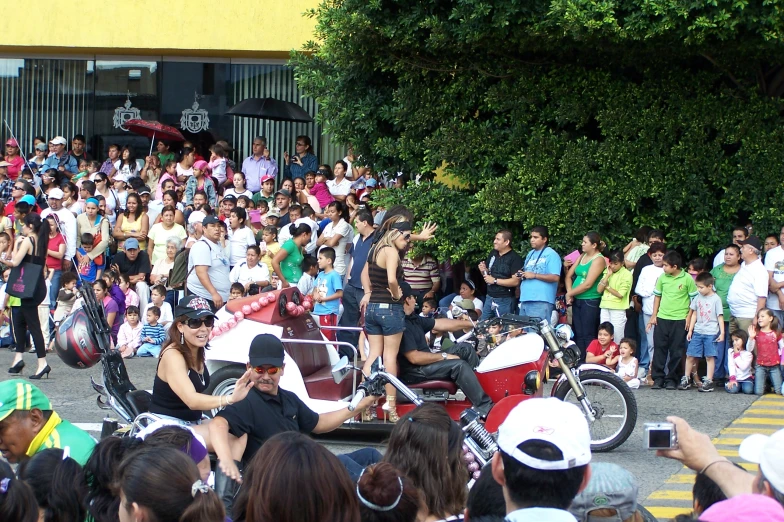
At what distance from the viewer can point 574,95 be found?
1382 cm

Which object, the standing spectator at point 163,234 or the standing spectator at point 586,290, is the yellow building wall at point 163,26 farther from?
the standing spectator at point 586,290

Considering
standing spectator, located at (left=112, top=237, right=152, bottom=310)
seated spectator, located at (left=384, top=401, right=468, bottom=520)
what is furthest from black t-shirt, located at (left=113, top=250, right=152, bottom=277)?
seated spectator, located at (left=384, top=401, right=468, bottom=520)

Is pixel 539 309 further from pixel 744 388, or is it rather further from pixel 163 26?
pixel 163 26

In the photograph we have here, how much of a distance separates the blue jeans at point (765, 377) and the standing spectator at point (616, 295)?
63.0 inches

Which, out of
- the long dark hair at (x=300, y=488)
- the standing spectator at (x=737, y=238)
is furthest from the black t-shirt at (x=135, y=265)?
the long dark hair at (x=300, y=488)

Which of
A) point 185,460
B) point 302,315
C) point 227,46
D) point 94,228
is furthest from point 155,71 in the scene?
point 185,460

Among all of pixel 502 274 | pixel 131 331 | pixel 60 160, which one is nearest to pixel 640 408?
pixel 502 274

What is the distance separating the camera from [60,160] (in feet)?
64.8

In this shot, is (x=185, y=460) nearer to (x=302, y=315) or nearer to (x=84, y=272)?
(x=302, y=315)

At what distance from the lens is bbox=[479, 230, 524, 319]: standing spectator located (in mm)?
13070

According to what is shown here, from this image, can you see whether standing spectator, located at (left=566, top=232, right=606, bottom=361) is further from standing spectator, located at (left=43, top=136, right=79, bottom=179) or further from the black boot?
standing spectator, located at (left=43, top=136, right=79, bottom=179)

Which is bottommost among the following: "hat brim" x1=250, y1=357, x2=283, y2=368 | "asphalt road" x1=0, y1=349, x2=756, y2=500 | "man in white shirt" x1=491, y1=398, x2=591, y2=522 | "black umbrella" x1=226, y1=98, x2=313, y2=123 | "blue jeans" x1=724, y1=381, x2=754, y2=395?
"asphalt road" x1=0, y1=349, x2=756, y2=500

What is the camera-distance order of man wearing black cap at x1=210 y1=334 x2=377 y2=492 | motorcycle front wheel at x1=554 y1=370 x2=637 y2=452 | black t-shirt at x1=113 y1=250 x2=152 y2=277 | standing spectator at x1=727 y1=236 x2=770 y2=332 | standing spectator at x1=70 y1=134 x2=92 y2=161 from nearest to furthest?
man wearing black cap at x1=210 y1=334 x2=377 y2=492 → motorcycle front wheel at x1=554 y1=370 x2=637 y2=452 → standing spectator at x1=727 y1=236 x2=770 y2=332 → black t-shirt at x1=113 y1=250 x2=152 y2=277 → standing spectator at x1=70 y1=134 x2=92 y2=161

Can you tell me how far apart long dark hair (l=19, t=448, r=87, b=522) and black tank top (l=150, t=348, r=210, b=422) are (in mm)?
2389
